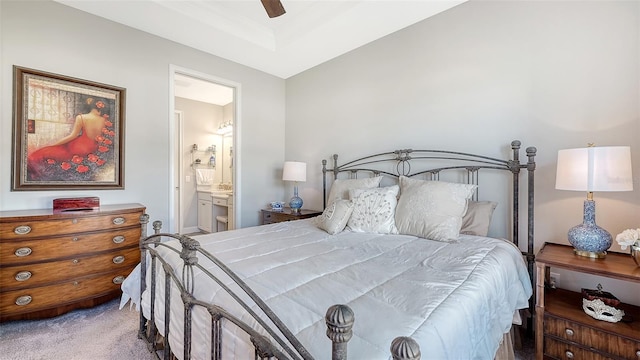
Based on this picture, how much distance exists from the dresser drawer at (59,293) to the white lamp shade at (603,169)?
3.53 meters

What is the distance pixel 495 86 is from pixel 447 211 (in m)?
1.19

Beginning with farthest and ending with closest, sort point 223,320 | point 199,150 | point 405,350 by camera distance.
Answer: point 199,150 < point 223,320 < point 405,350

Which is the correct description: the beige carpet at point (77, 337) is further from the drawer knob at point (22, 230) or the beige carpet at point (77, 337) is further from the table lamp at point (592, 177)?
the table lamp at point (592, 177)

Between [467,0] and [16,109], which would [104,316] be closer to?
[16,109]

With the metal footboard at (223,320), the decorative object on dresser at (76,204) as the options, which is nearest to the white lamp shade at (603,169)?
the metal footboard at (223,320)

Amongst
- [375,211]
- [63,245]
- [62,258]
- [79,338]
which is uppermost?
[375,211]

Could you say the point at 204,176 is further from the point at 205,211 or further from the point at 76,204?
the point at 76,204

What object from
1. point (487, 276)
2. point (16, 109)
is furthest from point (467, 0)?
point (16, 109)

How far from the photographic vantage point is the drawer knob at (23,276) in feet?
6.68

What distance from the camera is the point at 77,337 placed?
6.44ft

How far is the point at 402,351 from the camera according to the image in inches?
20.7

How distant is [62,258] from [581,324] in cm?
358

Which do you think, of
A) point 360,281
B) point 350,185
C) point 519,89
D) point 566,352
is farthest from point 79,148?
point 566,352

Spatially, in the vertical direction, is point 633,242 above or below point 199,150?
below
